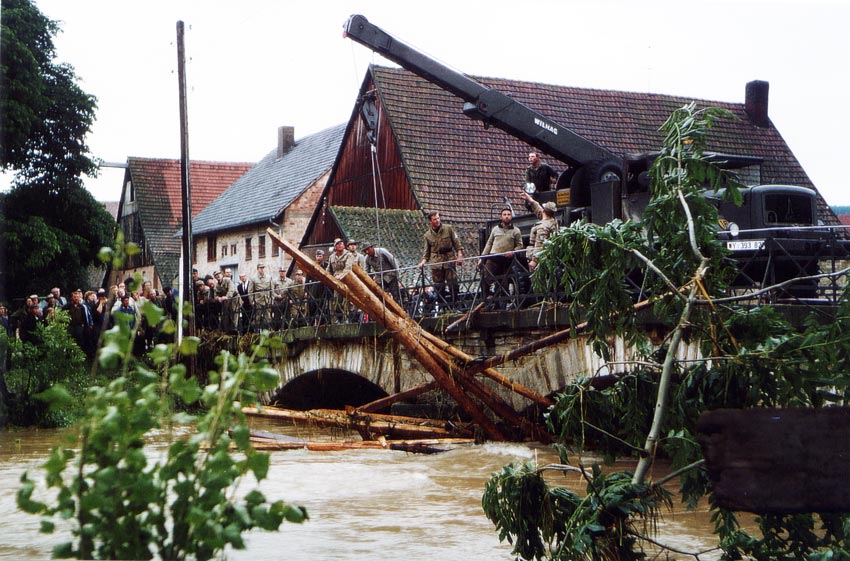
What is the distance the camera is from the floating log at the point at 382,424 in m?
14.7

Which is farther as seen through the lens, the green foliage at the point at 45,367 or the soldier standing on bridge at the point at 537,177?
the green foliage at the point at 45,367

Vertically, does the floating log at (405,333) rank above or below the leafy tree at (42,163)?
below

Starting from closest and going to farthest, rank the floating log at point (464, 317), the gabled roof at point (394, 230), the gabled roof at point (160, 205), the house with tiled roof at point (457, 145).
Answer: the floating log at point (464, 317)
the gabled roof at point (394, 230)
the house with tiled roof at point (457, 145)
the gabled roof at point (160, 205)

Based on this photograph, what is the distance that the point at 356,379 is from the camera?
66.0ft

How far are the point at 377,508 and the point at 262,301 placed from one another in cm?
1121

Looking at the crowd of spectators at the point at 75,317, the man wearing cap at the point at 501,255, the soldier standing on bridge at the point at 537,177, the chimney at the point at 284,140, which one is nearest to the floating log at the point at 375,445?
the man wearing cap at the point at 501,255

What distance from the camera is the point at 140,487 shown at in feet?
9.37

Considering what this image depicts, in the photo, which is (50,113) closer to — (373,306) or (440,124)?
(373,306)

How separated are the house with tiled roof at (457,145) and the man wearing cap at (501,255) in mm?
11522

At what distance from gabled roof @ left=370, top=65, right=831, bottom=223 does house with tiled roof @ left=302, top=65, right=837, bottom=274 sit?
30 millimetres

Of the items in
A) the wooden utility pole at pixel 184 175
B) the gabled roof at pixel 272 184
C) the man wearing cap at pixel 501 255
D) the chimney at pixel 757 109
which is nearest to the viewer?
the man wearing cap at pixel 501 255

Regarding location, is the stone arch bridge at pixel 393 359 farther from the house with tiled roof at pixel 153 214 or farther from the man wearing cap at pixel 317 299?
the house with tiled roof at pixel 153 214

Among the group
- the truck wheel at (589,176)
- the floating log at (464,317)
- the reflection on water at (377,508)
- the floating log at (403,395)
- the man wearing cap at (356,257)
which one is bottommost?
the reflection on water at (377,508)

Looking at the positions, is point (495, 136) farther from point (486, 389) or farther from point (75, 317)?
point (486, 389)
